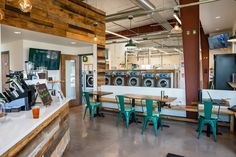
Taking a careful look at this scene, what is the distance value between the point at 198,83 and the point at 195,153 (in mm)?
2480

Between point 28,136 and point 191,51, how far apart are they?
4.89 meters

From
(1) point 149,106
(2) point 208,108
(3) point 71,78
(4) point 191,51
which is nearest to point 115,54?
(3) point 71,78

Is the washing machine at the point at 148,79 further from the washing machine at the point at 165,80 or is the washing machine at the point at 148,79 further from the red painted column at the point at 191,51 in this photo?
the red painted column at the point at 191,51

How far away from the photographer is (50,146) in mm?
2375

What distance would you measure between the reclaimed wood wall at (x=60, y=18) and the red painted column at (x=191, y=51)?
122 inches

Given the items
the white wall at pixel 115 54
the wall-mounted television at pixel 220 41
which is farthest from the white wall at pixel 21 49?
the wall-mounted television at pixel 220 41

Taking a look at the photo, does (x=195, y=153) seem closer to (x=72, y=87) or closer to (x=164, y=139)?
A: (x=164, y=139)

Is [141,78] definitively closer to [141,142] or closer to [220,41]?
[220,41]

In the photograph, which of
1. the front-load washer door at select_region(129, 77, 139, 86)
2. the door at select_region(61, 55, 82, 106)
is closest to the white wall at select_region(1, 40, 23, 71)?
the door at select_region(61, 55, 82, 106)

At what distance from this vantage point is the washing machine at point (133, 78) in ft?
34.0

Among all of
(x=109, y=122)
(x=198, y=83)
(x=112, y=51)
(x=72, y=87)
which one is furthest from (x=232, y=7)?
(x=112, y=51)

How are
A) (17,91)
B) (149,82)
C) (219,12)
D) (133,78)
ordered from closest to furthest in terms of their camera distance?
(17,91)
(219,12)
(149,82)
(133,78)

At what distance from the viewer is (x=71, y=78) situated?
25.2 ft

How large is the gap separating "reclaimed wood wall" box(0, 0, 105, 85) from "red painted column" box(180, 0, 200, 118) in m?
3.11
